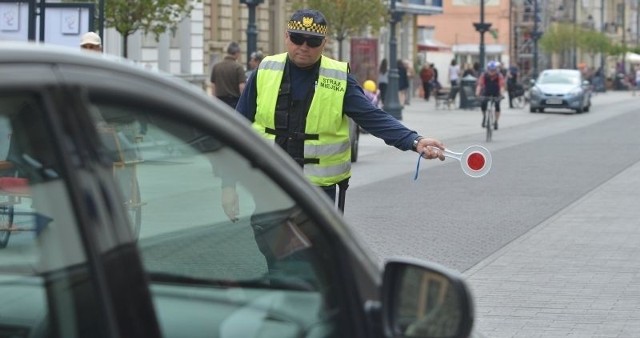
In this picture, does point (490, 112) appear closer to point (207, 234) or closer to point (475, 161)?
point (475, 161)

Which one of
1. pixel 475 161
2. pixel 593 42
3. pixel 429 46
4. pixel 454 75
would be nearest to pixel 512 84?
pixel 454 75

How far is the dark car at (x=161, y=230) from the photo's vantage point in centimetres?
248

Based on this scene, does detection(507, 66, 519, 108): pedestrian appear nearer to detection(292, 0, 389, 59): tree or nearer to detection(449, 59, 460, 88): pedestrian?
detection(449, 59, 460, 88): pedestrian

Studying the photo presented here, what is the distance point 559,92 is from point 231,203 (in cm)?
4777

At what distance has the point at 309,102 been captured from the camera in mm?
7062

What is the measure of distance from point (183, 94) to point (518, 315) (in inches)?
263

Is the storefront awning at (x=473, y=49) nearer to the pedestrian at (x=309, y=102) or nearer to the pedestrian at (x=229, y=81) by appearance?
the pedestrian at (x=229, y=81)

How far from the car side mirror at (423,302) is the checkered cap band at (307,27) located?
4.12m

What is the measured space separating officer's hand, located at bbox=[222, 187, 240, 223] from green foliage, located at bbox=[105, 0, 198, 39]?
23763mm

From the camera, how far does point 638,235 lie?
45.2 feet

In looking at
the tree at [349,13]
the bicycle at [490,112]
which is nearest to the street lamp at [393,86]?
the tree at [349,13]

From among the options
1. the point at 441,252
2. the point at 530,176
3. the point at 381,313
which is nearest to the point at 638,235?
the point at 441,252

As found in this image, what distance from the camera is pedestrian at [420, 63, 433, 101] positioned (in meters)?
60.9

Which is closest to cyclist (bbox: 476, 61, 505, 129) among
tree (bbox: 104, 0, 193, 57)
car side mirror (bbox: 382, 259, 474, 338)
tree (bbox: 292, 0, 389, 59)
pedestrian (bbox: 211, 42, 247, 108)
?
tree (bbox: 104, 0, 193, 57)
